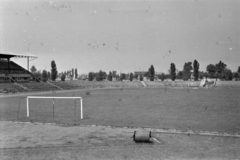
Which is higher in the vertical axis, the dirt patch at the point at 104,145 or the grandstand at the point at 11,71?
the grandstand at the point at 11,71

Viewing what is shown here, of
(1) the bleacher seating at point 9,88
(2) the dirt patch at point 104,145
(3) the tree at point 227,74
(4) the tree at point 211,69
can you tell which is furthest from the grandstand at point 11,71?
(4) the tree at point 211,69

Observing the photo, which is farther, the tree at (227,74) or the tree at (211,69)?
the tree at (211,69)

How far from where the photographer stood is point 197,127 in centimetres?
1294

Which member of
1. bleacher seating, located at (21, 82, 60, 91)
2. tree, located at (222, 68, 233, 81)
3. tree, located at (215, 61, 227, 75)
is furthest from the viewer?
tree, located at (215, 61, 227, 75)

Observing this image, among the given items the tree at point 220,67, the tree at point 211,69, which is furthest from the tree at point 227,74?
the tree at point 211,69

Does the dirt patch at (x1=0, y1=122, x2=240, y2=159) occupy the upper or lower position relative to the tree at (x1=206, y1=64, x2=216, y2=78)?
lower

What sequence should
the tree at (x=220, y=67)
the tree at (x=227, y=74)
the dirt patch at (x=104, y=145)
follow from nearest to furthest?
the dirt patch at (x=104, y=145)
the tree at (x=227, y=74)
the tree at (x=220, y=67)

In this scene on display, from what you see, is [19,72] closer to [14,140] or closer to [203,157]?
[14,140]

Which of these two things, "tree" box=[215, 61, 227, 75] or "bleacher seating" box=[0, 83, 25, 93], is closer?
"bleacher seating" box=[0, 83, 25, 93]

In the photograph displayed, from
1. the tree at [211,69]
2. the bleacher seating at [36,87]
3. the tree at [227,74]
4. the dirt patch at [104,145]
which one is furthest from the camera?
the tree at [211,69]

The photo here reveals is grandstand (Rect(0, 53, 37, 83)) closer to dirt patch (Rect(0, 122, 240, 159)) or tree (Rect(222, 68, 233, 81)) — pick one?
dirt patch (Rect(0, 122, 240, 159))

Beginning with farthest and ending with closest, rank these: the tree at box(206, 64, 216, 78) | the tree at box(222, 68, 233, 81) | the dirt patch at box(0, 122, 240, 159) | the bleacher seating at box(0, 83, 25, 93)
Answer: the tree at box(206, 64, 216, 78), the tree at box(222, 68, 233, 81), the bleacher seating at box(0, 83, 25, 93), the dirt patch at box(0, 122, 240, 159)

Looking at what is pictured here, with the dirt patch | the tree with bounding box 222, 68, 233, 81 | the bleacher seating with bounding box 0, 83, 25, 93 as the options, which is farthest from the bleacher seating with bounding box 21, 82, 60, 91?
the tree with bounding box 222, 68, 233, 81

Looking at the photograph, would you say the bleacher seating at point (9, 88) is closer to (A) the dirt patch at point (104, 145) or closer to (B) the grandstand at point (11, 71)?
(B) the grandstand at point (11, 71)
